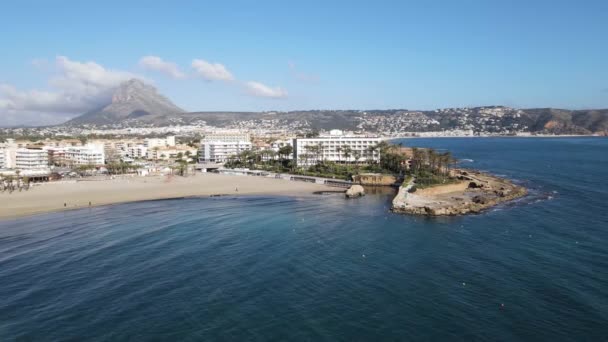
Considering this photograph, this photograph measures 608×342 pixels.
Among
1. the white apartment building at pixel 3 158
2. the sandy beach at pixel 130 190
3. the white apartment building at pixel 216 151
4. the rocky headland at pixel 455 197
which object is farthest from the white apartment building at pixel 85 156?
the rocky headland at pixel 455 197

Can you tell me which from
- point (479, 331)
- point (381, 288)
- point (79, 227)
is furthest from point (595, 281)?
point (79, 227)

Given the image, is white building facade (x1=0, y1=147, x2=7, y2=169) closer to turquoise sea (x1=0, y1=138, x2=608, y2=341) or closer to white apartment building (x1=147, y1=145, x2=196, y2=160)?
white apartment building (x1=147, y1=145, x2=196, y2=160)

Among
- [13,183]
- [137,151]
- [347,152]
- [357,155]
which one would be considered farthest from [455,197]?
[137,151]

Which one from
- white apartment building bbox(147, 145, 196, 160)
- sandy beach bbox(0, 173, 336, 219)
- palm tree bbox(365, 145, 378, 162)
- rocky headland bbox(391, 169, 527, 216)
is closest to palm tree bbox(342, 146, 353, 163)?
palm tree bbox(365, 145, 378, 162)

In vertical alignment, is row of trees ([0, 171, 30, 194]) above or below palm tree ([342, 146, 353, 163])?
below

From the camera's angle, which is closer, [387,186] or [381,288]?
[381,288]

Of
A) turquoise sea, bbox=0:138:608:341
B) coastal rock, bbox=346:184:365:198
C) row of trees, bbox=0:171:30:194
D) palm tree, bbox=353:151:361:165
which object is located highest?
palm tree, bbox=353:151:361:165

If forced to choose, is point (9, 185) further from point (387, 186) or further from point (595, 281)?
point (595, 281)
